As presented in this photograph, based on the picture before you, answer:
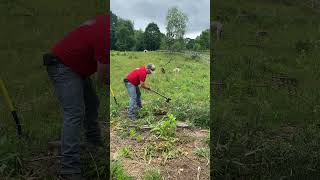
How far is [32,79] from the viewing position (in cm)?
793

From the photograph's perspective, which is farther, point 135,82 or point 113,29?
point 135,82

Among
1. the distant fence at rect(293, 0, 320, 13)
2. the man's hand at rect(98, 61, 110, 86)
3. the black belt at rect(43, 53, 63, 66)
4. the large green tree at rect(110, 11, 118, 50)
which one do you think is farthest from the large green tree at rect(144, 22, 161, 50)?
the distant fence at rect(293, 0, 320, 13)

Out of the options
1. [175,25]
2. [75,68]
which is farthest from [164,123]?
[75,68]

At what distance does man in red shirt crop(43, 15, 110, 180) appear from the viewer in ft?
13.7

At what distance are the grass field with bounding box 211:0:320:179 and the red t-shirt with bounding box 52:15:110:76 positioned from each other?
1.84 meters

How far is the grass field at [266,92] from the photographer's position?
5328 millimetres

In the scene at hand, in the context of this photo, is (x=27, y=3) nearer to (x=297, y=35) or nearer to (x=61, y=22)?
(x=61, y=22)

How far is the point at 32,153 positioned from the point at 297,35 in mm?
8334

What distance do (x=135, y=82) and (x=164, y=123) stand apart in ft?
1.87

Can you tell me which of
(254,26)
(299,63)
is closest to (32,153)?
(299,63)

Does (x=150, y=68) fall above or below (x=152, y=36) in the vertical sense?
below

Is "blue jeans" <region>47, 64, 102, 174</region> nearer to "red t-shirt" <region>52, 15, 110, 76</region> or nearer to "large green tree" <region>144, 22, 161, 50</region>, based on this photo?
"red t-shirt" <region>52, 15, 110, 76</region>

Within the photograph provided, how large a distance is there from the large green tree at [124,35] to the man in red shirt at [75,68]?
17.4 inches

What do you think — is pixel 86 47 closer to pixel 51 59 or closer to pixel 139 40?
pixel 51 59
